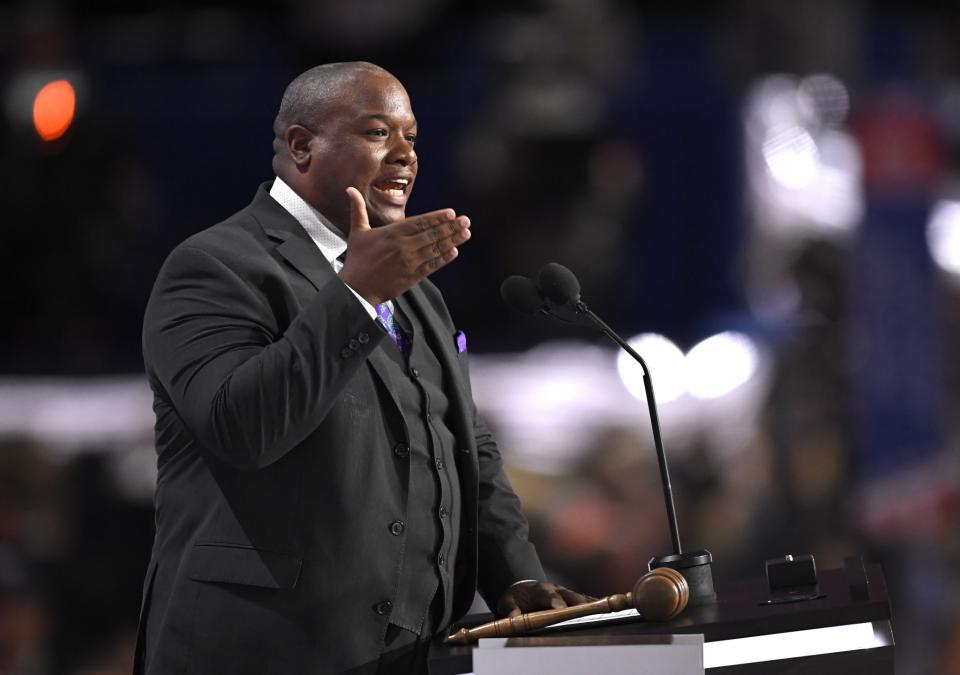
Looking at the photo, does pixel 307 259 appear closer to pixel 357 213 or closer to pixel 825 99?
pixel 357 213

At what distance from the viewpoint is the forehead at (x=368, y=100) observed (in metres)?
2.23

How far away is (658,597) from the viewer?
6.37 feet

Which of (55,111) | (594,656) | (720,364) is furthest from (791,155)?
(594,656)

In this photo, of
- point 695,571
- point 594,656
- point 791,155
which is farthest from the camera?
point 791,155

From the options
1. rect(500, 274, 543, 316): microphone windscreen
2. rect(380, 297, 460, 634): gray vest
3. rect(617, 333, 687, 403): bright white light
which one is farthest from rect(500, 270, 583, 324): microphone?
rect(617, 333, 687, 403): bright white light

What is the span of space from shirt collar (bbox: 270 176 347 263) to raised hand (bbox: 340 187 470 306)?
31cm

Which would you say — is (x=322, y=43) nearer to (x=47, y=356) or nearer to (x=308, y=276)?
(x=47, y=356)

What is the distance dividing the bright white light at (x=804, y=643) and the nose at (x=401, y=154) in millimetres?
872

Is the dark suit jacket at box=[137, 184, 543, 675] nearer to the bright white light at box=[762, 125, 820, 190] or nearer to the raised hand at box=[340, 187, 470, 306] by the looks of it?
the raised hand at box=[340, 187, 470, 306]

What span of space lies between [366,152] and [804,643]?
3.13 ft

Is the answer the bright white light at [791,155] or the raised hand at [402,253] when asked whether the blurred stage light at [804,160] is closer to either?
the bright white light at [791,155]

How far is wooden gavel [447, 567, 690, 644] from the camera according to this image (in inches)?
76.3

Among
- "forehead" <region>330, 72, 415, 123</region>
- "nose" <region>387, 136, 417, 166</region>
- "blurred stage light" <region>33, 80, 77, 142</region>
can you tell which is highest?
"blurred stage light" <region>33, 80, 77, 142</region>

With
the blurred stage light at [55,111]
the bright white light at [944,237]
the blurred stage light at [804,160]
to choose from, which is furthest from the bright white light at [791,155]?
the blurred stage light at [55,111]
